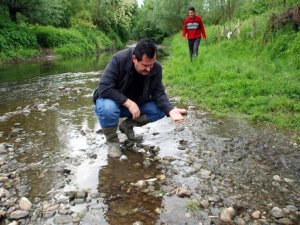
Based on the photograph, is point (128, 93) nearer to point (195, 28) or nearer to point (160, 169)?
point (160, 169)

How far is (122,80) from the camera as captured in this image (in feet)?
16.7

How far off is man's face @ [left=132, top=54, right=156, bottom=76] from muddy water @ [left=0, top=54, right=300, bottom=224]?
1.29 metres

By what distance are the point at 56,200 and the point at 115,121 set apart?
1.60m

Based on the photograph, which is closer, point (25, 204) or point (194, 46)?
point (25, 204)

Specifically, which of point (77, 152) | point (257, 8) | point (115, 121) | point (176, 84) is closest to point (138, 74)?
point (115, 121)

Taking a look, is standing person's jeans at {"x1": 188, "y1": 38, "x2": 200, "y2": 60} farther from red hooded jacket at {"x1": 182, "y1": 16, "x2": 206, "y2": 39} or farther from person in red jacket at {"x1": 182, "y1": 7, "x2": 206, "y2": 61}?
red hooded jacket at {"x1": 182, "y1": 16, "x2": 206, "y2": 39}

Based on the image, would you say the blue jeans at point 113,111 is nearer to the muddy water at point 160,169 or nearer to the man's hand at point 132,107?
the man's hand at point 132,107

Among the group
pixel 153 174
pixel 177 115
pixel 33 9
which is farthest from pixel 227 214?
pixel 33 9

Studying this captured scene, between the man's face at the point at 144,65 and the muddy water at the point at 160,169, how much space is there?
129 cm

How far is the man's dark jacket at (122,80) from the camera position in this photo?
16.3 feet

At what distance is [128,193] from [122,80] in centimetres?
177

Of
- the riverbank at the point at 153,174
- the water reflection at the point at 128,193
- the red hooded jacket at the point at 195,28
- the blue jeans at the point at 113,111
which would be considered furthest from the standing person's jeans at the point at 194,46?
the water reflection at the point at 128,193

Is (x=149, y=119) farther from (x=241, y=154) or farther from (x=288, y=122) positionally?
(x=288, y=122)

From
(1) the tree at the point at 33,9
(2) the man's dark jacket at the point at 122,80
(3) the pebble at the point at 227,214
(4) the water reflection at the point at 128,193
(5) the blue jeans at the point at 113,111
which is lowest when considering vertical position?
(3) the pebble at the point at 227,214
